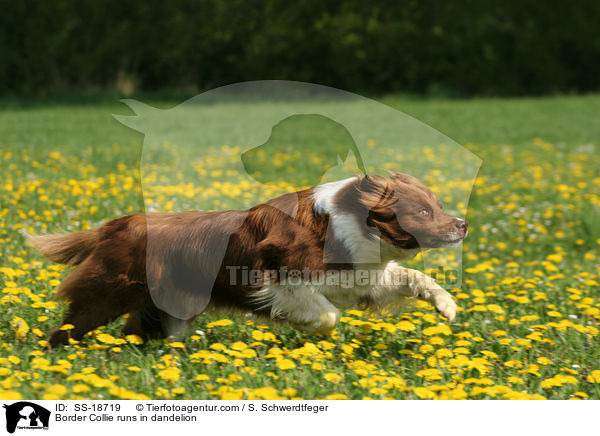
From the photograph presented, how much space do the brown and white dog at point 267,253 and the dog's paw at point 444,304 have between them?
308 mm

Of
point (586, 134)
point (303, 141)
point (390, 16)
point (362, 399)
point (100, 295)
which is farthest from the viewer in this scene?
point (390, 16)

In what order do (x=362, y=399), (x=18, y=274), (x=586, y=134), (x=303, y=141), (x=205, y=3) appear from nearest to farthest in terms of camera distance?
(x=362, y=399), (x=18, y=274), (x=303, y=141), (x=586, y=134), (x=205, y=3)

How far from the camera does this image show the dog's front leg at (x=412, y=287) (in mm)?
3717

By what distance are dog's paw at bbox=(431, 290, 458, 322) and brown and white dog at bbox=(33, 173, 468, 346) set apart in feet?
1.01

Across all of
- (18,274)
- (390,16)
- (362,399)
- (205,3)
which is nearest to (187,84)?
(205,3)

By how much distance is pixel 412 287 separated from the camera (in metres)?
3.79

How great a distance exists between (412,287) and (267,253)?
2.88 feet

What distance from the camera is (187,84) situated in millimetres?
26734

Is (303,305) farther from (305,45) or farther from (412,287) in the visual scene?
(305,45)

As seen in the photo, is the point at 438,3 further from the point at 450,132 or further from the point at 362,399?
the point at 362,399

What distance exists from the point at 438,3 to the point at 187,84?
11.1 meters
